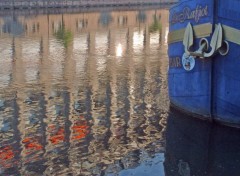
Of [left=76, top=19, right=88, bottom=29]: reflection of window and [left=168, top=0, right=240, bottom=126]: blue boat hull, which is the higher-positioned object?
[left=76, top=19, right=88, bottom=29]: reflection of window

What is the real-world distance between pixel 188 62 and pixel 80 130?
307 centimetres

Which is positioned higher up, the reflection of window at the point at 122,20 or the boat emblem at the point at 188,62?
the reflection of window at the point at 122,20

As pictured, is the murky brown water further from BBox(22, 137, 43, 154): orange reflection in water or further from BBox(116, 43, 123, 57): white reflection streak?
BBox(116, 43, 123, 57): white reflection streak

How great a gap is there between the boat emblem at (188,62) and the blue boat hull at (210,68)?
0.08 meters

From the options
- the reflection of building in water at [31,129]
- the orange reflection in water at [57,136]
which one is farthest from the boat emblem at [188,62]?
the reflection of building in water at [31,129]

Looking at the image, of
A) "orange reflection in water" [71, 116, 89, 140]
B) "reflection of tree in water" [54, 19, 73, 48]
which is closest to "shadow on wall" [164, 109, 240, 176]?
"orange reflection in water" [71, 116, 89, 140]

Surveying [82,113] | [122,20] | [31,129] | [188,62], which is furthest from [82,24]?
[31,129]

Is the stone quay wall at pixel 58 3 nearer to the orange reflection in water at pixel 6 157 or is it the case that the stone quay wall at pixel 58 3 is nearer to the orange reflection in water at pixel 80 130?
the orange reflection in water at pixel 80 130

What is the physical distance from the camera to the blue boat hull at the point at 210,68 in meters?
10.3

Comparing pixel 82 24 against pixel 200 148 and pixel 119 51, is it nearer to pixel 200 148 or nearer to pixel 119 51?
pixel 119 51

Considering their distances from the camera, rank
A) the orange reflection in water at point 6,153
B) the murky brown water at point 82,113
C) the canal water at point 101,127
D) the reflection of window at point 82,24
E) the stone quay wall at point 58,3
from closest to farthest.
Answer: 1. the canal water at point 101,127
2. the murky brown water at point 82,113
3. the orange reflection in water at point 6,153
4. the reflection of window at point 82,24
5. the stone quay wall at point 58,3

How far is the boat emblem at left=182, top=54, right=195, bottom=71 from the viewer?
37.5 feet

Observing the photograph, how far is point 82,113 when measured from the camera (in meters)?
12.8

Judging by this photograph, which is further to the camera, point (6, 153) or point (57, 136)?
point (57, 136)
